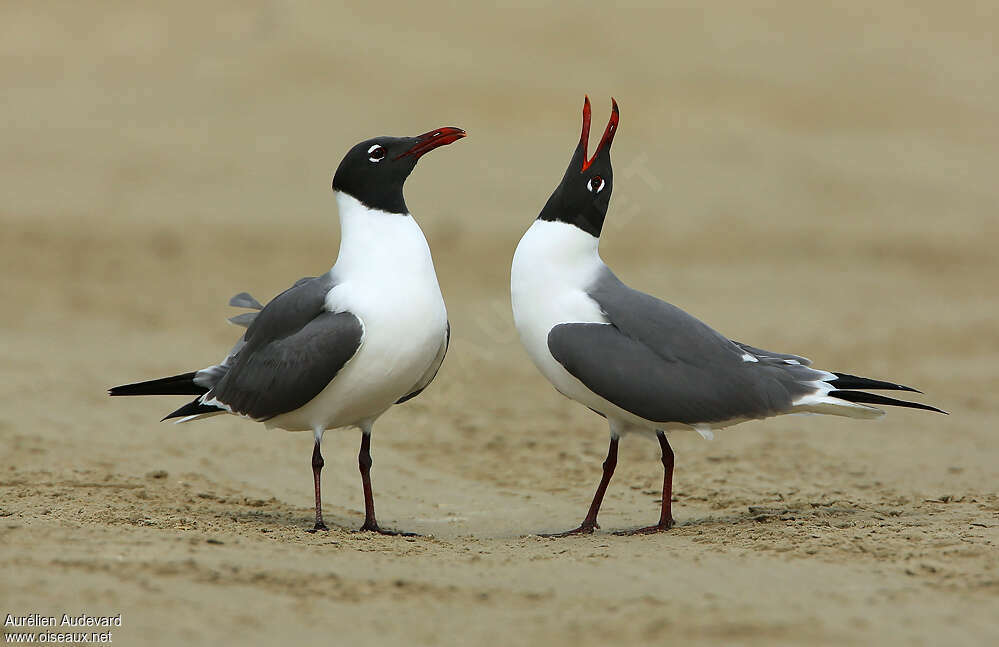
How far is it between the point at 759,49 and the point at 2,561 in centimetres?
1718

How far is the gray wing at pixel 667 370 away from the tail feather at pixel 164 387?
190 cm

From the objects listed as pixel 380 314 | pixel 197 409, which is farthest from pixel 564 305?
pixel 197 409

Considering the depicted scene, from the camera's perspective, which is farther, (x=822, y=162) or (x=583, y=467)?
(x=822, y=162)

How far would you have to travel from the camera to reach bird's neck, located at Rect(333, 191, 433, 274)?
19.1 feet

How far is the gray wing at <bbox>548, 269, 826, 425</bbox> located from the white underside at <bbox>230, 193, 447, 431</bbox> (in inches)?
24.2

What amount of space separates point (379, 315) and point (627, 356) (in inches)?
44.5

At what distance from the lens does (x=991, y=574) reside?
4.53m

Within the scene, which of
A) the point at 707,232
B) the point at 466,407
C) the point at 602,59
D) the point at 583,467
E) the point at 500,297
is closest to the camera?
the point at 583,467

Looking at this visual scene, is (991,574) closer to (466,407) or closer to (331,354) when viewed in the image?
(331,354)

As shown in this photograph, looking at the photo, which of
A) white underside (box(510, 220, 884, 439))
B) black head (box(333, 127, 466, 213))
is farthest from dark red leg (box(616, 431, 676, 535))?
black head (box(333, 127, 466, 213))

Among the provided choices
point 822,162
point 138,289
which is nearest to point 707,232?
point 822,162

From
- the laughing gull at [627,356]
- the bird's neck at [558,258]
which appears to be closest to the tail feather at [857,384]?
the laughing gull at [627,356]

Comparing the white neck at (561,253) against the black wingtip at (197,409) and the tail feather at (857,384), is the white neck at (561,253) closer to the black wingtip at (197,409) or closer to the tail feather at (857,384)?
the tail feather at (857,384)

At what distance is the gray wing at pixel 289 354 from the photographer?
559cm
